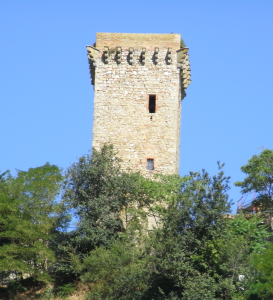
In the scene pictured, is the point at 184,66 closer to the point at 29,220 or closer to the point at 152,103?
the point at 152,103

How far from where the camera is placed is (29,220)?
45.5m

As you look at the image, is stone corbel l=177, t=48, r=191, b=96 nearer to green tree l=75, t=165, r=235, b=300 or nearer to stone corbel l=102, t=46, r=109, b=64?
stone corbel l=102, t=46, r=109, b=64

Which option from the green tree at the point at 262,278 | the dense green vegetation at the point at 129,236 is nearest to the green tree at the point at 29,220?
the dense green vegetation at the point at 129,236

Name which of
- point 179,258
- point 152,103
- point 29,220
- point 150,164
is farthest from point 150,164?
point 179,258

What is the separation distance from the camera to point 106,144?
49.7 metres

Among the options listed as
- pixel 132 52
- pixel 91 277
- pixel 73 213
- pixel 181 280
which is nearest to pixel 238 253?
pixel 181 280

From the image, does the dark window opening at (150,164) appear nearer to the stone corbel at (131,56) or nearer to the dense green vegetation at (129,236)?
the dense green vegetation at (129,236)

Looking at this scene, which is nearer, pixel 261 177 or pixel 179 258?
pixel 179 258

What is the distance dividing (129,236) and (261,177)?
11.1m

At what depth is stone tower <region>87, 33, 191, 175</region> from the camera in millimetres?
50031

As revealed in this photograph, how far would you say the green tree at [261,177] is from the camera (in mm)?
51875

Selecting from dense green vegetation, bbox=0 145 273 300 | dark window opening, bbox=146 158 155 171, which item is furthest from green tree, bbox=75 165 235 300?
dark window opening, bbox=146 158 155 171

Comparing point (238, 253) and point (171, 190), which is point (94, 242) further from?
point (238, 253)

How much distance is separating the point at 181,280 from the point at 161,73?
15.2 meters
